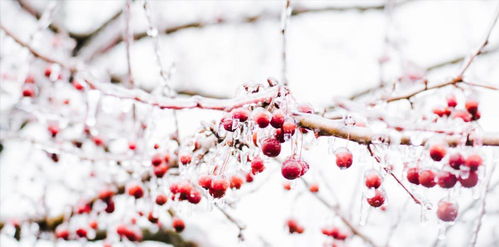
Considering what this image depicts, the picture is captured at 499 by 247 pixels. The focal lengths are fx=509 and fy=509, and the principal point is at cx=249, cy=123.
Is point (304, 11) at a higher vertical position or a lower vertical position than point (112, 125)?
higher

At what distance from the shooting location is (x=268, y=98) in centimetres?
153

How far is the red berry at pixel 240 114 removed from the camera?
1564mm

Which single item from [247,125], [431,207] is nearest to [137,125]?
[247,125]

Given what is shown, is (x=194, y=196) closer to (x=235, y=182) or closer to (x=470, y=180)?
(x=235, y=182)

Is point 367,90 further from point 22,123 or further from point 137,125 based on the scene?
point 22,123

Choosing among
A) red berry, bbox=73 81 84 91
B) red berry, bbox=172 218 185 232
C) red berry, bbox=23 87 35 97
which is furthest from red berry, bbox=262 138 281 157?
red berry, bbox=23 87 35 97

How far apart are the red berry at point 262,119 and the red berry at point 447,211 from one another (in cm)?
64

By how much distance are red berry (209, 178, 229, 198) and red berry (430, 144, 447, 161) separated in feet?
2.25

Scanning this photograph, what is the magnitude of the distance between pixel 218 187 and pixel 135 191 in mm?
1038

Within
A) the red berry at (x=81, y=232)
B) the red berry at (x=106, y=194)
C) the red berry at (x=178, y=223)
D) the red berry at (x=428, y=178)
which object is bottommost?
the red berry at (x=81, y=232)

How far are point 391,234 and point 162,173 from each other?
52.0 inches

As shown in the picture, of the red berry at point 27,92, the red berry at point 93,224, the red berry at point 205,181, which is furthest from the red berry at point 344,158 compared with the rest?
the red berry at point 27,92

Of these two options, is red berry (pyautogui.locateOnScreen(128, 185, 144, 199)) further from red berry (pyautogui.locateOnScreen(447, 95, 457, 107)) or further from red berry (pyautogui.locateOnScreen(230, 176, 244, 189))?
red berry (pyautogui.locateOnScreen(447, 95, 457, 107))

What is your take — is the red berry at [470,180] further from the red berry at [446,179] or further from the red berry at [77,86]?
the red berry at [77,86]
